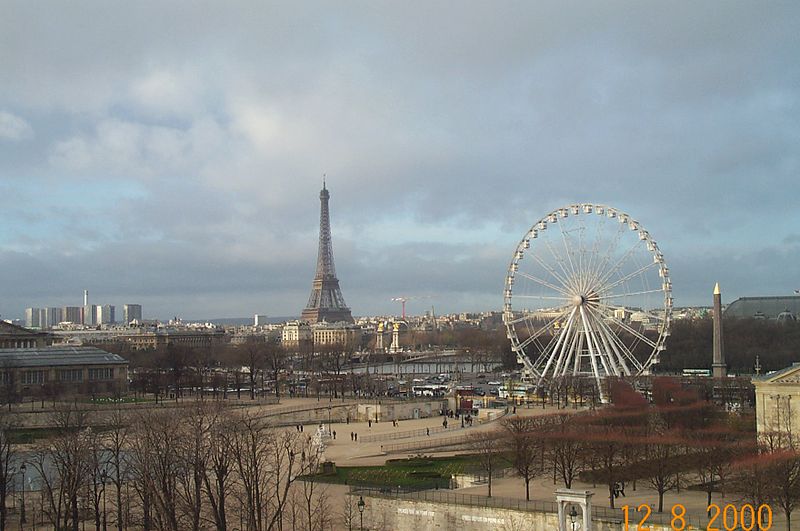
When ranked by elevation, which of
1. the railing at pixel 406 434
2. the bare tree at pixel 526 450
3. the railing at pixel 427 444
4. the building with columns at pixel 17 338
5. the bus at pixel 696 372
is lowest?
the railing at pixel 406 434

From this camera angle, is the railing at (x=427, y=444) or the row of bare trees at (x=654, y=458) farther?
the railing at (x=427, y=444)

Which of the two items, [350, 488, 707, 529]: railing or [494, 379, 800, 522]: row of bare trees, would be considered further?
[494, 379, 800, 522]: row of bare trees

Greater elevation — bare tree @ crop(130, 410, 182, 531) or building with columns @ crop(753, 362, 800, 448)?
building with columns @ crop(753, 362, 800, 448)

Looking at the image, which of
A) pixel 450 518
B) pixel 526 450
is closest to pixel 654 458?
pixel 526 450

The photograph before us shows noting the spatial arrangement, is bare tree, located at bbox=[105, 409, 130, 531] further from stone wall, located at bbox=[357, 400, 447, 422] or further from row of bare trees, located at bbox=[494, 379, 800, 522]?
stone wall, located at bbox=[357, 400, 447, 422]

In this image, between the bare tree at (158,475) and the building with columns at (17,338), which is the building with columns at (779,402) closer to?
the bare tree at (158,475)

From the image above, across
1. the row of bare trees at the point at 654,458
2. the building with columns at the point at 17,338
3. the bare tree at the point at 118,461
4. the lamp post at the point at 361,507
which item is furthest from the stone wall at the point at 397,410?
the building with columns at the point at 17,338

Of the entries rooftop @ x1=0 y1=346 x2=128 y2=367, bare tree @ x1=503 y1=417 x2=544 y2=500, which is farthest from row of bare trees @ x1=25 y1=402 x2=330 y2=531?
rooftop @ x1=0 y1=346 x2=128 y2=367

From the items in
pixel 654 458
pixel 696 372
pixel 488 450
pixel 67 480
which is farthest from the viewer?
pixel 696 372

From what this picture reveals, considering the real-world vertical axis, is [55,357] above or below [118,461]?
above

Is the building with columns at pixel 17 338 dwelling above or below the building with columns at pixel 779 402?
above

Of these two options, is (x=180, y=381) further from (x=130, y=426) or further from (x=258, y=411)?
(x=130, y=426)

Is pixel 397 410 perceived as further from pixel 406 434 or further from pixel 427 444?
pixel 427 444
